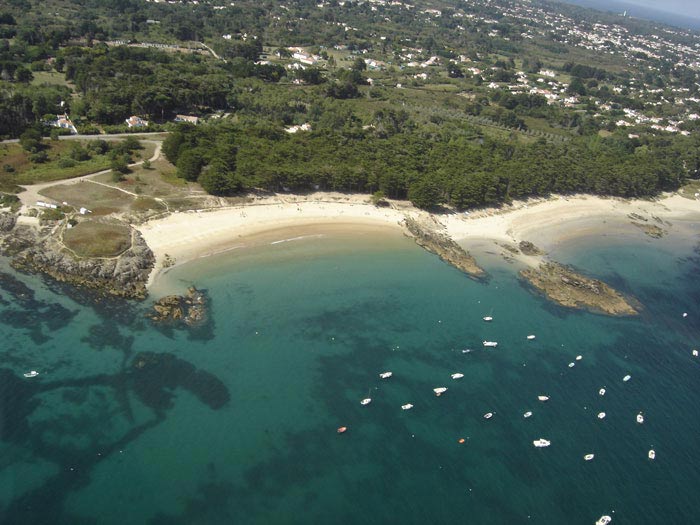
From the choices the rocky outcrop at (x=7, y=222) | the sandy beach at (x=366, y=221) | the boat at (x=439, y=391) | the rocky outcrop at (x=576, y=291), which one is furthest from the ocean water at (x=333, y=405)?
the rocky outcrop at (x=7, y=222)

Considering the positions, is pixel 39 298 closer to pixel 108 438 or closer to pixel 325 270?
pixel 108 438

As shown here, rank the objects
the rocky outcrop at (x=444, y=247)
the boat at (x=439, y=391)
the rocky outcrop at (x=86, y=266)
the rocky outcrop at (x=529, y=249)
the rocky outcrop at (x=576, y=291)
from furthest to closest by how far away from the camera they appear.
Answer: the rocky outcrop at (x=529, y=249), the rocky outcrop at (x=444, y=247), the rocky outcrop at (x=576, y=291), the rocky outcrop at (x=86, y=266), the boat at (x=439, y=391)

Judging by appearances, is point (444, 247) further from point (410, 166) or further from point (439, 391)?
point (439, 391)

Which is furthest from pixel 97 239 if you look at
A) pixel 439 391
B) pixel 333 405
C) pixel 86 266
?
pixel 439 391

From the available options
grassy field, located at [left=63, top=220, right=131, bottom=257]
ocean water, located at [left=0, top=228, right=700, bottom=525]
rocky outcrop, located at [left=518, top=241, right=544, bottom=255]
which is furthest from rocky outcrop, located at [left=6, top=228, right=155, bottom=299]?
rocky outcrop, located at [left=518, top=241, right=544, bottom=255]

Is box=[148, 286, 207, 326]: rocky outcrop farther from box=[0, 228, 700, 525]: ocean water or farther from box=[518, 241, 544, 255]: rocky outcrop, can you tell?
box=[518, 241, 544, 255]: rocky outcrop

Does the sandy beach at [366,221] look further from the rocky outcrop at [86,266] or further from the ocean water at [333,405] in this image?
the ocean water at [333,405]
